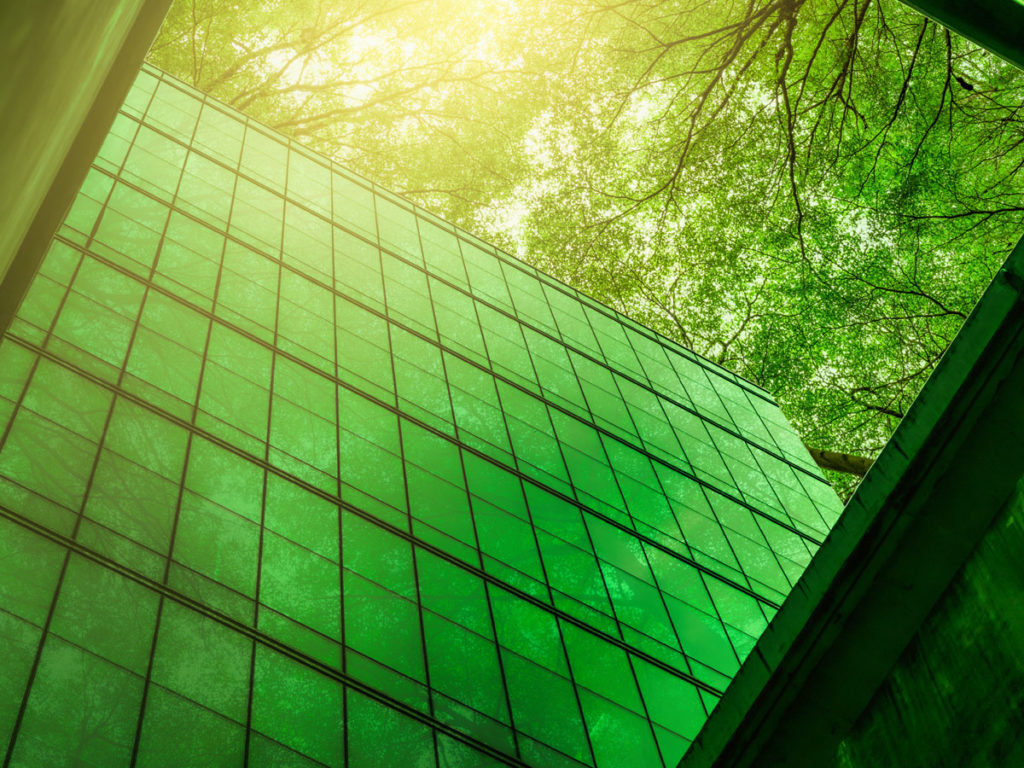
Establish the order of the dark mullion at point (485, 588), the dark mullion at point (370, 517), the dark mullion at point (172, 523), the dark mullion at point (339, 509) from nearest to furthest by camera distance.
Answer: the dark mullion at point (172, 523)
the dark mullion at point (339, 509)
the dark mullion at point (485, 588)
the dark mullion at point (370, 517)

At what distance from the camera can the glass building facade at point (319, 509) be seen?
3523 mm

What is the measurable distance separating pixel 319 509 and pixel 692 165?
1696 cm

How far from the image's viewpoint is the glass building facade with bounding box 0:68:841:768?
352 cm

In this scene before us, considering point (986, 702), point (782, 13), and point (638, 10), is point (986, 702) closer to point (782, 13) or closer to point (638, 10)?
point (782, 13)

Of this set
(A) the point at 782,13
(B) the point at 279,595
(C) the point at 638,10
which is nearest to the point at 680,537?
(B) the point at 279,595

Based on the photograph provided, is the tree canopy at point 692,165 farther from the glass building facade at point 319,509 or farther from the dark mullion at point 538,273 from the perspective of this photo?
the glass building facade at point 319,509

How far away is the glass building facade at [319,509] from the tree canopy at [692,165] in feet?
35.6

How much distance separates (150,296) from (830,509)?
8437mm

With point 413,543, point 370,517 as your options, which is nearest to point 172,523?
point 370,517

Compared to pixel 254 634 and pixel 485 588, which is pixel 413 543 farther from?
pixel 254 634

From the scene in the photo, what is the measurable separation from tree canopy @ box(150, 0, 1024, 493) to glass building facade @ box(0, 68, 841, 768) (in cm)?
1085

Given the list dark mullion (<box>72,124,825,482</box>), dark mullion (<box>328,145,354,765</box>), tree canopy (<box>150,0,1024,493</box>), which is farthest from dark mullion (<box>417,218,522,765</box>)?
tree canopy (<box>150,0,1024,493</box>)

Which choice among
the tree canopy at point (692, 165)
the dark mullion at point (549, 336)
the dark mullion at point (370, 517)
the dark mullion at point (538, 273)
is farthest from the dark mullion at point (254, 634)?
the tree canopy at point (692, 165)

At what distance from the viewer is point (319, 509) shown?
5.02 metres
